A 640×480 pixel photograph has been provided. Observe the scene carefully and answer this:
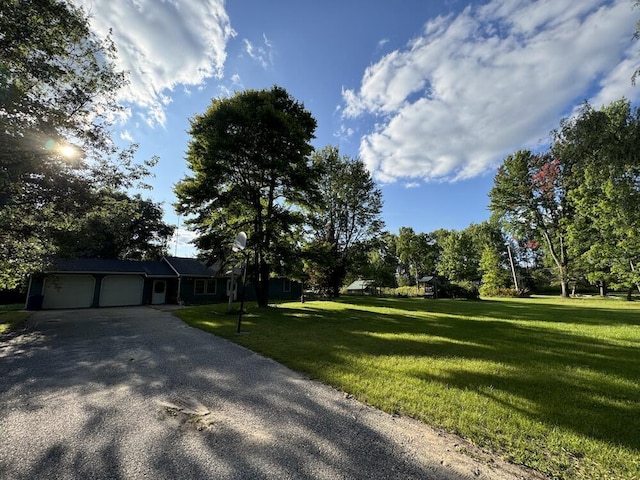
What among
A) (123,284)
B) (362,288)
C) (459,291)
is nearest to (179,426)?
(123,284)

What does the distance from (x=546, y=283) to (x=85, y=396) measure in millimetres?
56860

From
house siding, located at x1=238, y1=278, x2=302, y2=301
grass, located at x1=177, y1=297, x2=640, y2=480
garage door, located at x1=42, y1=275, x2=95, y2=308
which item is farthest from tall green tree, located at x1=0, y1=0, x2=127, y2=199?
house siding, located at x1=238, y1=278, x2=302, y2=301

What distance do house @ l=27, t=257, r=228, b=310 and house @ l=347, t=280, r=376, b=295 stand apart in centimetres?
2172

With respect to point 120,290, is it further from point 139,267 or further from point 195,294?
point 195,294

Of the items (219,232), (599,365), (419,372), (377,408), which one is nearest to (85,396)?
(377,408)

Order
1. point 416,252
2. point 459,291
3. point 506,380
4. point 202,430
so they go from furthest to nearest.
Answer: point 416,252, point 459,291, point 506,380, point 202,430

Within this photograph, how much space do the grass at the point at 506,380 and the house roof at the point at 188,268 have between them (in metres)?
14.0

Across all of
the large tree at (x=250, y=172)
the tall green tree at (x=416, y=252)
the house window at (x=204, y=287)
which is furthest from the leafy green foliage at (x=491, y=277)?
the house window at (x=204, y=287)

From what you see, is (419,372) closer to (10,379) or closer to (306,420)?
(306,420)

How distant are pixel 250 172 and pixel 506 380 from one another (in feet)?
44.3

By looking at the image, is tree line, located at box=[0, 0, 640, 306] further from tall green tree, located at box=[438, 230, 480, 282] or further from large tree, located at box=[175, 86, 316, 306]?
tall green tree, located at box=[438, 230, 480, 282]

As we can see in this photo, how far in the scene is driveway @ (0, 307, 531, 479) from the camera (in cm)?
239

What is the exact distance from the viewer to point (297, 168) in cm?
1477

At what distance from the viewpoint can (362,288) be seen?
146 ft
